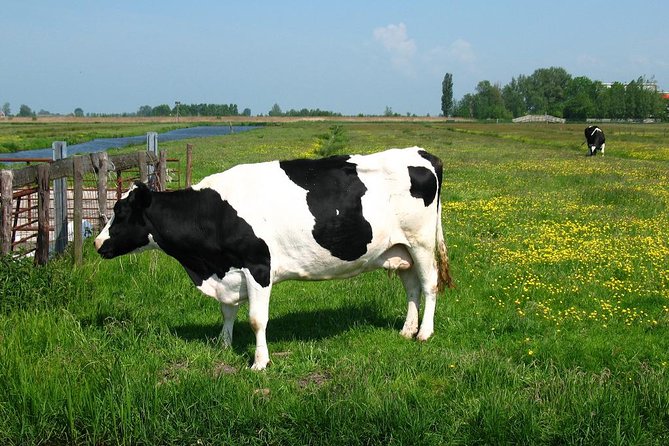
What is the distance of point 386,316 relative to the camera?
344 inches

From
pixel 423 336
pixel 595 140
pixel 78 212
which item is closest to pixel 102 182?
pixel 78 212

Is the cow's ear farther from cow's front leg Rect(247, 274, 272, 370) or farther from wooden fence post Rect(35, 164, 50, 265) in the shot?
wooden fence post Rect(35, 164, 50, 265)

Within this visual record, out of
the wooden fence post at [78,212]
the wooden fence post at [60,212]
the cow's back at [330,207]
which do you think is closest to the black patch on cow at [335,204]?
the cow's back at [330,207]

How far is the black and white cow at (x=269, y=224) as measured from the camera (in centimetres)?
689

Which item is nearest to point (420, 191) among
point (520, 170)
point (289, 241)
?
point (289, 241)

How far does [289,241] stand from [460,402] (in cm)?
243

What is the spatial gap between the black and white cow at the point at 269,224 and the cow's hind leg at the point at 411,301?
Result: 0.21 metres

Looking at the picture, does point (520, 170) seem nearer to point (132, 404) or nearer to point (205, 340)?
point (205, 340)

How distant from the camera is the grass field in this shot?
17.3 ft

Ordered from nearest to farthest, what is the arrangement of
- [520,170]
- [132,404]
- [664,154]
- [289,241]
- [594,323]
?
1. [132,404]
2. [289,241]
3. [594,323]
4. [520,170]
5. [664,154]

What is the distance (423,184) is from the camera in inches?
311

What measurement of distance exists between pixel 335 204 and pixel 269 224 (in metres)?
0.79

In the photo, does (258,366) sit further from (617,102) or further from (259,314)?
(617,102)

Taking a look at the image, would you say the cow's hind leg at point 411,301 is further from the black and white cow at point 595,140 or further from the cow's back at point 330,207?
the black and white cow at point 595,140
